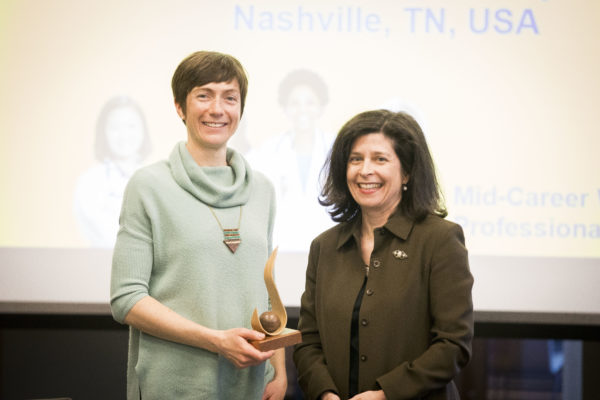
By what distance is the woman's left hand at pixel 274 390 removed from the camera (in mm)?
1732

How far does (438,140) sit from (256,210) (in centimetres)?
153

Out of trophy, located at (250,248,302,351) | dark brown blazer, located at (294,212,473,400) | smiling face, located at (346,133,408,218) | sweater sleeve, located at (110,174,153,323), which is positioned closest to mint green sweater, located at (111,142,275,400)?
sweater sleeve, located at (110,174,153,323)

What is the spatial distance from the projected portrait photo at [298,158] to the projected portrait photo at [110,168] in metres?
0.59

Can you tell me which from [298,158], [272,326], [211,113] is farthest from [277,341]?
[298,158]

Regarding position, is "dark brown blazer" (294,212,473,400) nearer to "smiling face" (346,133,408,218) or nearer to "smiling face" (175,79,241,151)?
"smiling face" (346,133,408,218)

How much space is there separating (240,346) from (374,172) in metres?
0.58

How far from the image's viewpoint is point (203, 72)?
1623mm

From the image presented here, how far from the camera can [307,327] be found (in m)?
1.78

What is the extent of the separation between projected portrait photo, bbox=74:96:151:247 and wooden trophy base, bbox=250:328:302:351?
5.58 ft

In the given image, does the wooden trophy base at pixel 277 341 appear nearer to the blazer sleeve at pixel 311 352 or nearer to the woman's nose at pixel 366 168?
A: the blazer sleeve at pixel 311 352

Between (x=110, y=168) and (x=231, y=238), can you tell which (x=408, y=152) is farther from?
(x=110, y=168)

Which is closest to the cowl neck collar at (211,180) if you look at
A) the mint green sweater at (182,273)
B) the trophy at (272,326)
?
the mint green sweater at (182,273)

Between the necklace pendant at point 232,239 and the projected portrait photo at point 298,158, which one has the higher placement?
the projected portrait photo at point 298,158

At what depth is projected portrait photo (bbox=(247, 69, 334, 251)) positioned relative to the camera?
2984 mm
